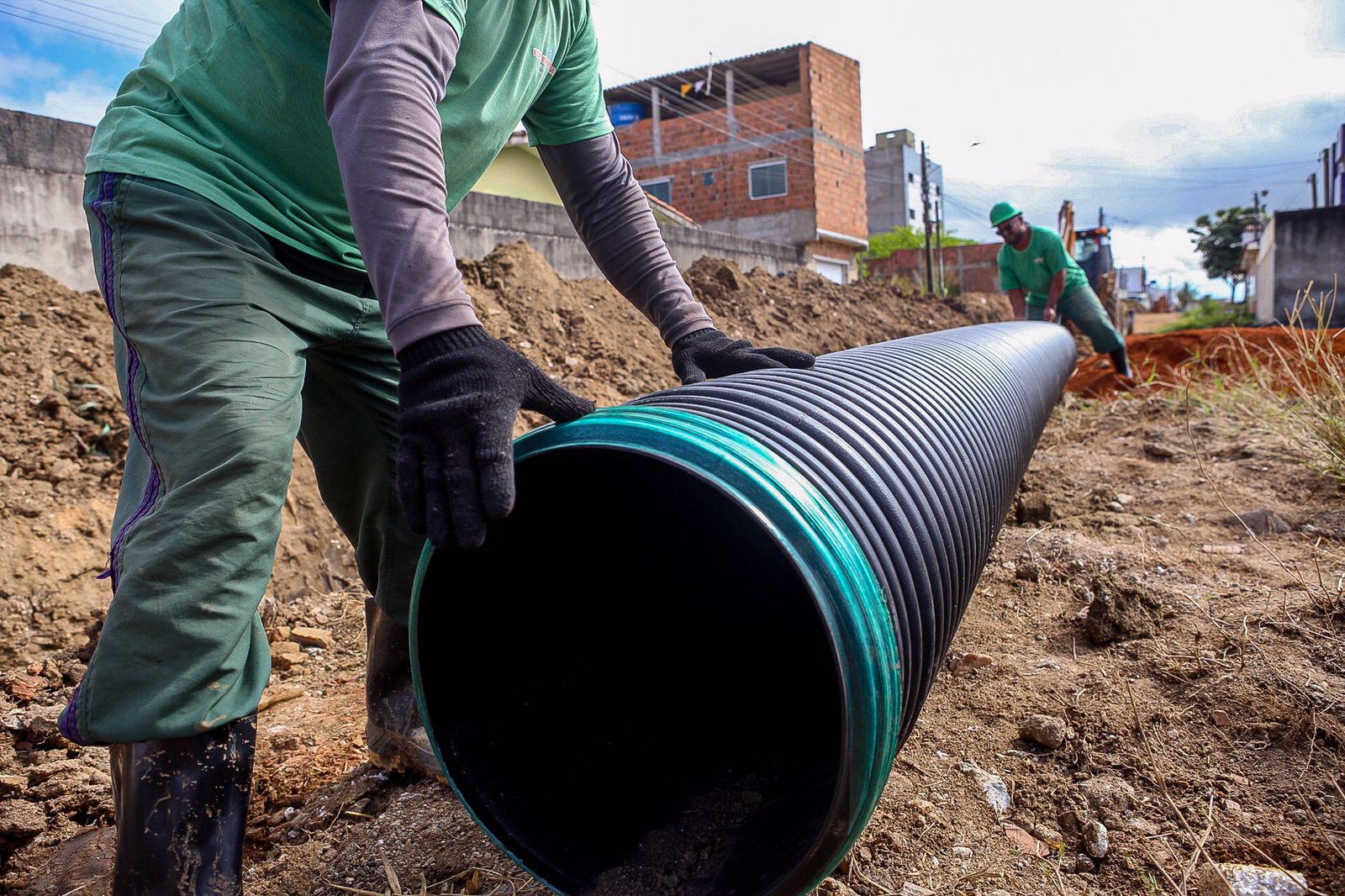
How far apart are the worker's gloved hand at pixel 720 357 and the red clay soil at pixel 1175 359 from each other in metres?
6.35

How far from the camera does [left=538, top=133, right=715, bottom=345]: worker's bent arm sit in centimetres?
206

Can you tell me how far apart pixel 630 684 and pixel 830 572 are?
31.0 inches

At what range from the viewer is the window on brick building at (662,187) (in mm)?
24984

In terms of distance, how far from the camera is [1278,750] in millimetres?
1885

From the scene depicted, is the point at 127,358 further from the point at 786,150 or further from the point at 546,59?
the point at 786,150

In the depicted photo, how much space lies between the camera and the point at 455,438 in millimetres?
1194

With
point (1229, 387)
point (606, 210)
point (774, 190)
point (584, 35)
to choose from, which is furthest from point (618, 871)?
point (774, 190)

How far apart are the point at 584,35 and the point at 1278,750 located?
2109 mm

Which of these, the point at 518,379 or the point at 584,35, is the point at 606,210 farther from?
the point at 518,379

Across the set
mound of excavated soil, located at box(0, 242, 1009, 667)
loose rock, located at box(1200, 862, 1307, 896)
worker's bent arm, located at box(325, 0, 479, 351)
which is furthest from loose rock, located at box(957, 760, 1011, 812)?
mound of excavated soil, located at box(0, 242, 1009, 667)

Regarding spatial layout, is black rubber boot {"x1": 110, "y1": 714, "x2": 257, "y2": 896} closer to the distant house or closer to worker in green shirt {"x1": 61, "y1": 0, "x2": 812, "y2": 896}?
worker in green shirt {"x1": 61, "y1": 0, "x2": 812, "y2": 896}

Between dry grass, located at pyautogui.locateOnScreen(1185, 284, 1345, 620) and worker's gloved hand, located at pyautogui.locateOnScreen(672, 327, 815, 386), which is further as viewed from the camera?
dry grass, located at pyautogui.locateOnScreen(1185, 284, 1345, 620)

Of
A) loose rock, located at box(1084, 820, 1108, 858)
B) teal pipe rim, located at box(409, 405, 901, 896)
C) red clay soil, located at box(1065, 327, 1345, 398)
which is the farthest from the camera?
red clay soil, located at box(1065, 327, 1345, 398)

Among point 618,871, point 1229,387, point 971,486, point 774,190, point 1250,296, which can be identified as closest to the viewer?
point 618,871
